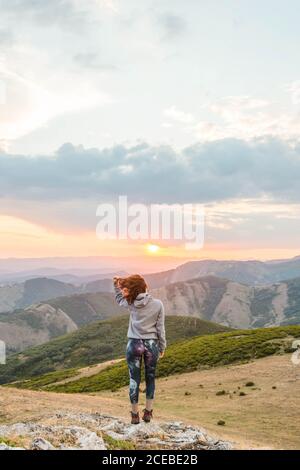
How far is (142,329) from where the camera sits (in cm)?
1353

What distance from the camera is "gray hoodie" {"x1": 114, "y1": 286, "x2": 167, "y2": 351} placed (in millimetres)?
13547

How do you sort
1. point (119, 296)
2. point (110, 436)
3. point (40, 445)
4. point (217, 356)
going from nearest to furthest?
point (40, 445) < point (110, 436) < point (119, 296) < point (217, 356)

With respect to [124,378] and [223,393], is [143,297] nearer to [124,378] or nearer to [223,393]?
[223,393]

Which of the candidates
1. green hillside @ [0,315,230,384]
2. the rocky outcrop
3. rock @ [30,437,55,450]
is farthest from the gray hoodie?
green hillside @ [0,315,230,384]

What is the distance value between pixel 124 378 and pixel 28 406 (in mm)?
27787

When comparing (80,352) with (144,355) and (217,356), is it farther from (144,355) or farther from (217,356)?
(144,355)

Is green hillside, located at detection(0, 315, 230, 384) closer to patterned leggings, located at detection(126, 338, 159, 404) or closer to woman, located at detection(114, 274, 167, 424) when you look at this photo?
patterned leggings, located at detection(126, 338, 159, 404)

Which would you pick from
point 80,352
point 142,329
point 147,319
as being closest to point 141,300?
point 147,319

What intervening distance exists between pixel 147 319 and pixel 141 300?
61cm
